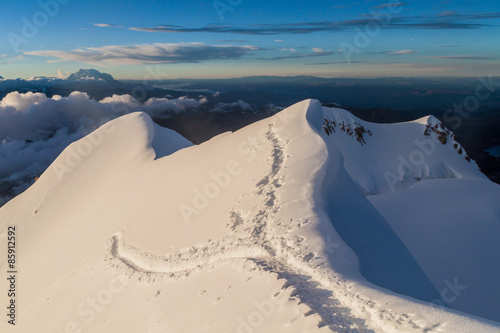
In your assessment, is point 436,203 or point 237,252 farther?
point 436,203

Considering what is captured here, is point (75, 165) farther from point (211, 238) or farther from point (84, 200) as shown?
point (211, 238)

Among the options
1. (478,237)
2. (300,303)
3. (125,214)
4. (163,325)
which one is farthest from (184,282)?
(478,237)

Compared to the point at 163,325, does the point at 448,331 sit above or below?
above

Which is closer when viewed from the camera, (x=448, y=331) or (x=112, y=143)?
(x=448, y=331)

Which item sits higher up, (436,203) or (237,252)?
(237,252)

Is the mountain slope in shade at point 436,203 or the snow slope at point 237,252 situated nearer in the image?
the snow slope at point 237,252

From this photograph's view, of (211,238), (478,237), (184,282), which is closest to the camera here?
(184,282)

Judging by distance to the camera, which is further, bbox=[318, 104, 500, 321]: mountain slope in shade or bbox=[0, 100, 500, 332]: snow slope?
bbox=[318, 104, 500, 321]: mountain slope in shade

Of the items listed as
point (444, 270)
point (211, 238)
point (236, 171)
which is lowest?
point (444, 270)
